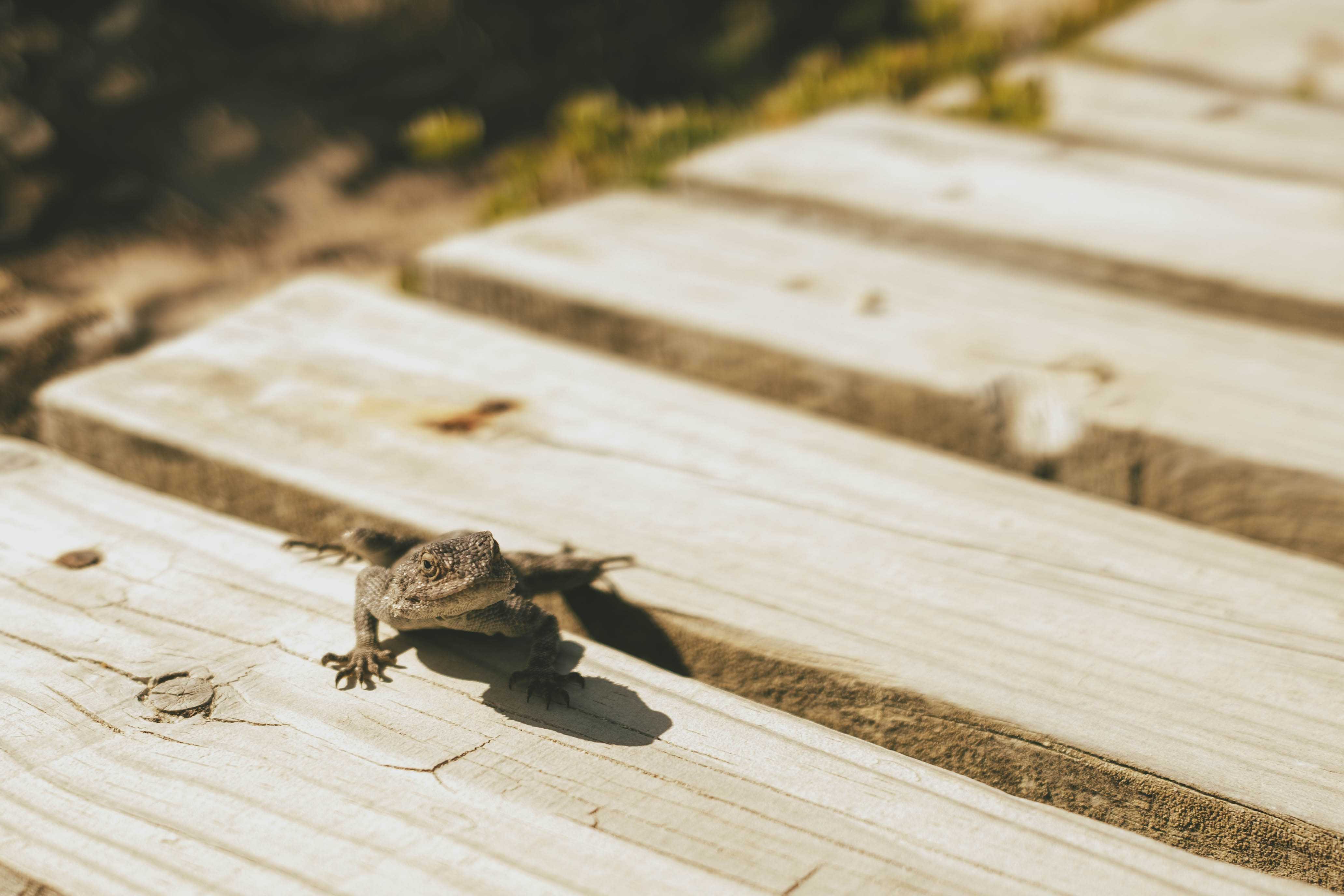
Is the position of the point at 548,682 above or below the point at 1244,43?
below

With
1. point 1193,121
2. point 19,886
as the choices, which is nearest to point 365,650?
point 19,886

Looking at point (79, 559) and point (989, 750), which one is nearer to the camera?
point (989, 750)

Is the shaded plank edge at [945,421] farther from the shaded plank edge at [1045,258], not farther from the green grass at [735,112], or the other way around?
the green grass at [735,112]

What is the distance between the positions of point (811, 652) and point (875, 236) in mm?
1565

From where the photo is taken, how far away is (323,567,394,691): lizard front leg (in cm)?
160

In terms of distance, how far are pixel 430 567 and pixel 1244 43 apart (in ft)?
12.0

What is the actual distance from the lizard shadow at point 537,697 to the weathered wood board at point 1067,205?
5.31 ft

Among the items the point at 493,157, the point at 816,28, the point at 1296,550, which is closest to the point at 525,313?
the point at 1296,550

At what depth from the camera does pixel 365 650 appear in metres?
1.65

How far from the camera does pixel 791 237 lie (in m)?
2.94

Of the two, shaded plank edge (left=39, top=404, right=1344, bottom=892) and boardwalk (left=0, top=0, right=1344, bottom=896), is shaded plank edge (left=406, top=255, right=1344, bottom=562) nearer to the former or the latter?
boardwalk (left=0, top=0, right=1344, bottom=896)

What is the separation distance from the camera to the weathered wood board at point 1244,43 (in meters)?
3.85

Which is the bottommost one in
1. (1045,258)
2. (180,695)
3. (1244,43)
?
(180,695)

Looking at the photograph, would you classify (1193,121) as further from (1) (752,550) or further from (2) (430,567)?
(2) (430,567)
